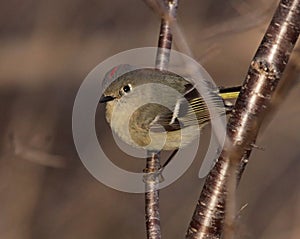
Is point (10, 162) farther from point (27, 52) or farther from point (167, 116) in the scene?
point (167, 116)

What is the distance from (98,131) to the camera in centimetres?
520

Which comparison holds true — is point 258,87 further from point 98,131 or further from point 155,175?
point 98,131

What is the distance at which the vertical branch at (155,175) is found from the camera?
2066 mm

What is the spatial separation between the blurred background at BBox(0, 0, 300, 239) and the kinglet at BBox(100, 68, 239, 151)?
126cm

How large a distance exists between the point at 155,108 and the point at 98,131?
2133mm

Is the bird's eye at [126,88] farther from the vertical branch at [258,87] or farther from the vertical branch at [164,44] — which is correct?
the vertical branch at [258,87]

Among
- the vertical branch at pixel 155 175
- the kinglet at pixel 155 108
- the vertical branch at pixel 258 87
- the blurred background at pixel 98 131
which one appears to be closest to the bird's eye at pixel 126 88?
the kinglet at pixel 155 108

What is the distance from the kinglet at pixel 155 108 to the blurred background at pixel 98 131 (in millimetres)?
1264

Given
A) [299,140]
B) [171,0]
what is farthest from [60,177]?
[171,0]

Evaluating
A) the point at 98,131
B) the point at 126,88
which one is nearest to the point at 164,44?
the point at 126,88

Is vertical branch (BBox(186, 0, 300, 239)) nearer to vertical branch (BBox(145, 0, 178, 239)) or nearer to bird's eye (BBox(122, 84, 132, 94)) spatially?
vertical branch (BBox(145, 0, 178, 239))

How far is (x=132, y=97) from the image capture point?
3141mm

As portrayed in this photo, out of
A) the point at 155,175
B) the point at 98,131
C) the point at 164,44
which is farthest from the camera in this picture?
the point at 98,131

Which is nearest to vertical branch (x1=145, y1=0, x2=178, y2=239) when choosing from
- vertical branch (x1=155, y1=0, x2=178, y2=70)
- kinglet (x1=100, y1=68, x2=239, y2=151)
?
vertical branch (x1=155, y1=0, x2=178, y2=70)
